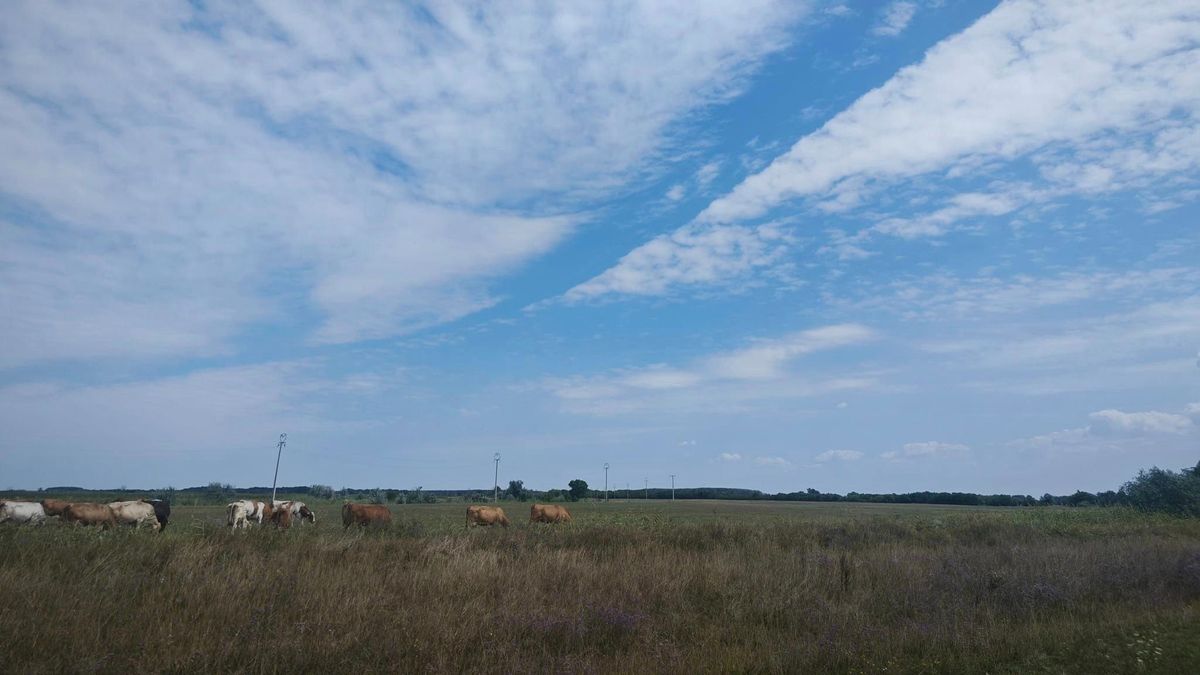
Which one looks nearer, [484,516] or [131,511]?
[131,511]

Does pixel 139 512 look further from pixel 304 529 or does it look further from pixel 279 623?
pixel 279 623

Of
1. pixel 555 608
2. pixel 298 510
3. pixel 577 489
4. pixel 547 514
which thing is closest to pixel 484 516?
pixel 547 514

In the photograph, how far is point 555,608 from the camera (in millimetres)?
10766

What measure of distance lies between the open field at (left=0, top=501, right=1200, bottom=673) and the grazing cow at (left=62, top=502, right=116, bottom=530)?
8467mm

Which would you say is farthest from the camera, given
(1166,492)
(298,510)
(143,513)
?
(1166,492)

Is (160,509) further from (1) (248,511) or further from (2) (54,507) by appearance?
(1) (248,511)

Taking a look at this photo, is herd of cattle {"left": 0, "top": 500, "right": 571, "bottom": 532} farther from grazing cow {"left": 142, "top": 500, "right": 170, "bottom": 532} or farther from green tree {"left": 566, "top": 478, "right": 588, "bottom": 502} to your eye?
green tree {"left": 566, "top": 478, "right": 588, "bottom": 502}

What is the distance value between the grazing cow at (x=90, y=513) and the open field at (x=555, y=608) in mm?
8467

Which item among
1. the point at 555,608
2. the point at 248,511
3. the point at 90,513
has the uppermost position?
the point at 248,511

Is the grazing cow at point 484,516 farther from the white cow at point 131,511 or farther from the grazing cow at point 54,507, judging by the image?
the grazing cow at point 54,507

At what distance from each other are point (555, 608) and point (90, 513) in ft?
59.2

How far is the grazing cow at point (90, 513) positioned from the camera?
2052cm

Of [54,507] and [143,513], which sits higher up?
[54,507]

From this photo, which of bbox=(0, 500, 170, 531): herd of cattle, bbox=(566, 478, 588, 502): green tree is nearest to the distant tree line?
bbox=(566, 478, 588, 502): green tree
